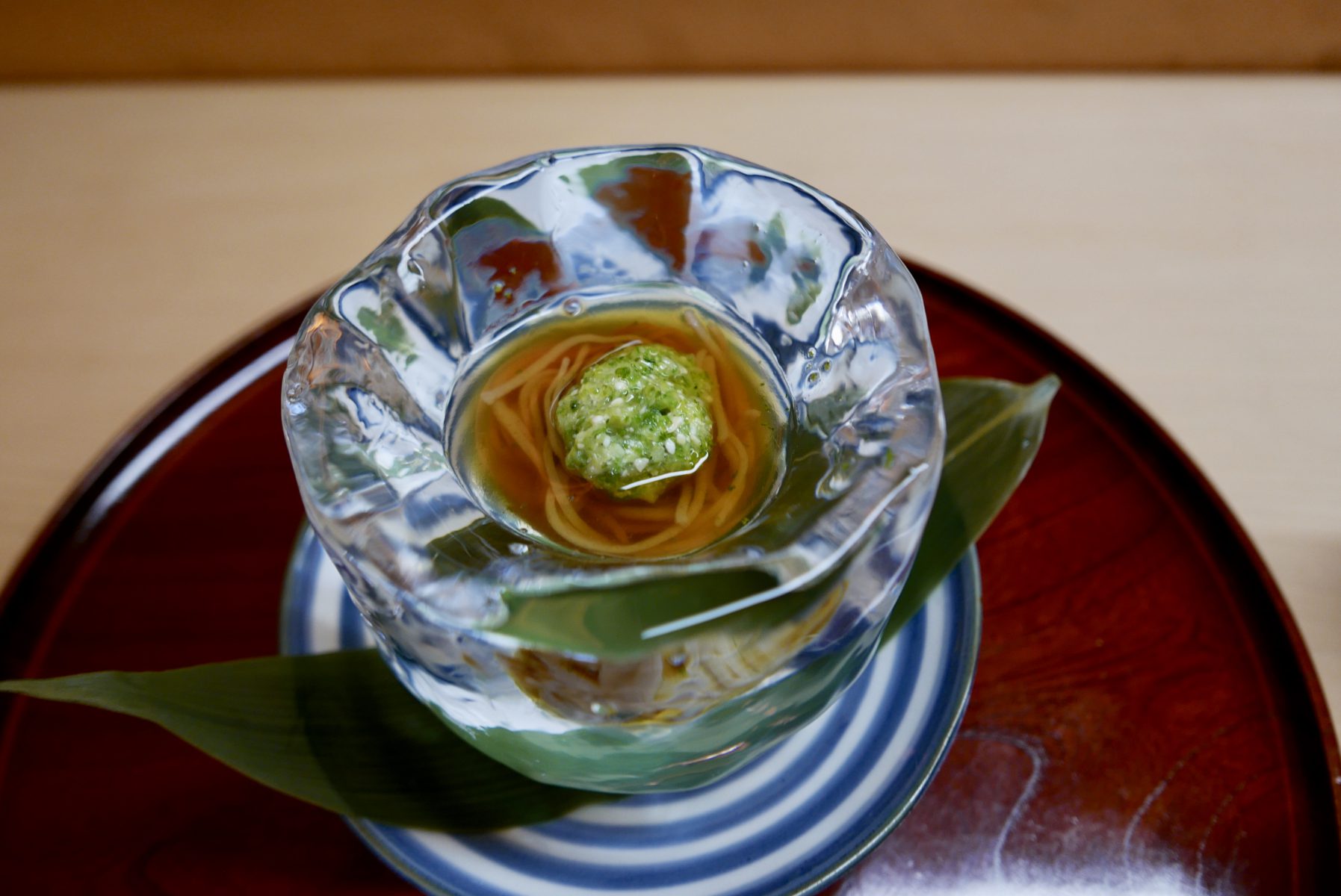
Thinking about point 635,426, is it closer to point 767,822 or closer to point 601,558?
point 601,558

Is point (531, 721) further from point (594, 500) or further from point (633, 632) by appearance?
point (594, 500)

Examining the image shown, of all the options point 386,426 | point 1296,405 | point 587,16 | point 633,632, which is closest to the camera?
point 633,632

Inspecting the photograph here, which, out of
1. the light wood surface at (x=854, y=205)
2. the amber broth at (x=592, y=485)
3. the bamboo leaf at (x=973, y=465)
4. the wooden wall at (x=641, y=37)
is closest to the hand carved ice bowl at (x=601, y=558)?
the amber broth at (x=592, y=485)

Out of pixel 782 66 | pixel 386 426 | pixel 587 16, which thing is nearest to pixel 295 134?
pixel 587 16

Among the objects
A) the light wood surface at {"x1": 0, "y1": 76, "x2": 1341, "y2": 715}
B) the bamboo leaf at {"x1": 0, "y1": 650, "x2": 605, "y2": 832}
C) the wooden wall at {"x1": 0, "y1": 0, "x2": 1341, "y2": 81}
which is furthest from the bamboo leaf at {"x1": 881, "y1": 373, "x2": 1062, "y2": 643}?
the wooden wall at {"x1": 0, "y1": 0, "x2": 1341, "y2": 81}

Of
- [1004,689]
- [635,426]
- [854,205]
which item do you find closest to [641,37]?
[854,205]

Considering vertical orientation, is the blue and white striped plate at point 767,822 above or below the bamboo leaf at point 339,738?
below

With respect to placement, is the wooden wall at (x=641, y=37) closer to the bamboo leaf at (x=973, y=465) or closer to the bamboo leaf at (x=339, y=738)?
the bamboo leaf at (x=973, y=465)
